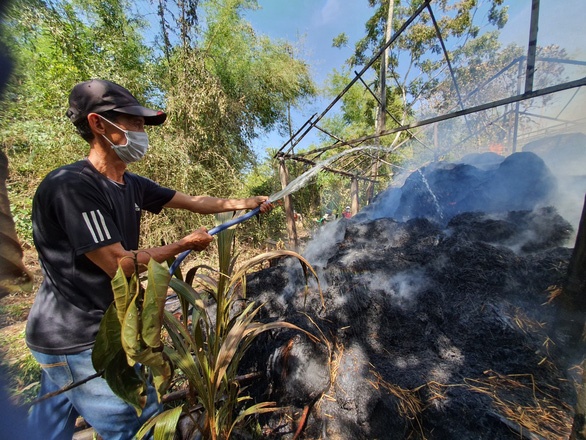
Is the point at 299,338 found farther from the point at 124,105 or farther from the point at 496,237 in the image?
the point at 496,237

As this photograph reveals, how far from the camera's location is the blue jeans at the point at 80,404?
108 cm

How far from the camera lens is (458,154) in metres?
10.5

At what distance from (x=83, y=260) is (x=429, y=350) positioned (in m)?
2.58

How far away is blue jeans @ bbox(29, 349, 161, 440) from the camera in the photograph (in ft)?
3.56

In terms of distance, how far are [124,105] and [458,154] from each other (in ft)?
41.4

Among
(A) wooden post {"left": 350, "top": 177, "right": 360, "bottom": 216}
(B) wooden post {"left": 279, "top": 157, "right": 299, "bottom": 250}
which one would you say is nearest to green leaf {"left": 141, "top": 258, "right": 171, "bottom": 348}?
(B) wooden post {"left": 279, "top": 157, "right": 299, "bottom": 250}

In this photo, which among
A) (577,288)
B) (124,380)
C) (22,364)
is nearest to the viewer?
(124,380)

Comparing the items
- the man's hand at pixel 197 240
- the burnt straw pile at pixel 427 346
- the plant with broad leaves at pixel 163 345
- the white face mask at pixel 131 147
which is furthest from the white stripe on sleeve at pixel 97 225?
the burnt straw pile at pixel 427 346

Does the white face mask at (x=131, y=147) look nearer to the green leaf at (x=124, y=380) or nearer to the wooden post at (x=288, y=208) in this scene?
the green leaf at (x=124, y=380)

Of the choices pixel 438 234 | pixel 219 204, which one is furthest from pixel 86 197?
pixel 438 234

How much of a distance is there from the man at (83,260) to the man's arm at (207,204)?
0.56m

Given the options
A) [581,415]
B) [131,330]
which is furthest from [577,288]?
[131,330]

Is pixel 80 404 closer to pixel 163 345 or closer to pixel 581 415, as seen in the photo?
pixel 163 345

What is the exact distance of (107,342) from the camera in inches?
32.1
